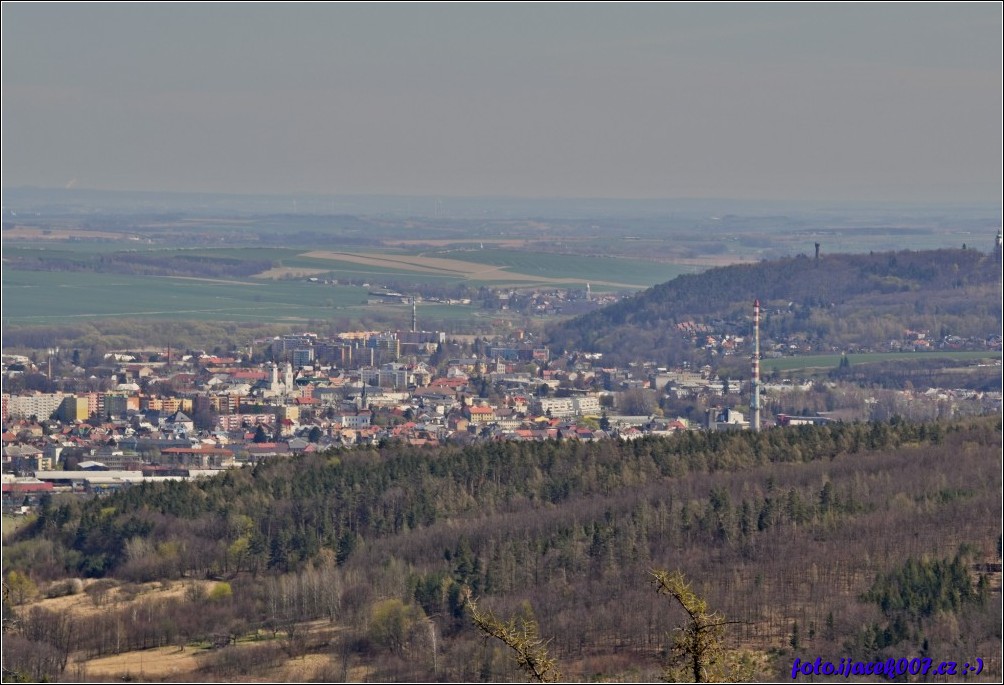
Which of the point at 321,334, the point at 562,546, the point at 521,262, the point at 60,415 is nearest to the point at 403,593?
the point at 562,546

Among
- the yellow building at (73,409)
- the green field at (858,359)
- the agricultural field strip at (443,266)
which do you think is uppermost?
the yellow building at (73,409)

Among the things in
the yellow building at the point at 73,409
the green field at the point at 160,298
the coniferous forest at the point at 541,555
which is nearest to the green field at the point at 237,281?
the green field at the point at 160,298

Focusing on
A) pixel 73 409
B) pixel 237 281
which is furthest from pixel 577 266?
pixel 73 409

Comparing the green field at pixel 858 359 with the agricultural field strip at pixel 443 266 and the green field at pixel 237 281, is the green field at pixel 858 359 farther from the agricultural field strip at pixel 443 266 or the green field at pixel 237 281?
the agricultural field strip at pixel 443 266

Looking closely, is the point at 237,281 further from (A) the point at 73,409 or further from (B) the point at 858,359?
(A) the point at 73,409

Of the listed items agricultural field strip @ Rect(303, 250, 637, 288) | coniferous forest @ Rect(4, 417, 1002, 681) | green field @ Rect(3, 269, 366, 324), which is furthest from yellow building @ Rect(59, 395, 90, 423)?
agricultural field strip @ Rect(303, 250, 637, 288)

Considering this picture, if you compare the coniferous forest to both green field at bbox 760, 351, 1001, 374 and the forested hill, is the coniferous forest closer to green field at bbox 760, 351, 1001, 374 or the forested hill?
green field at bbox 760, 351, 1001, 374
